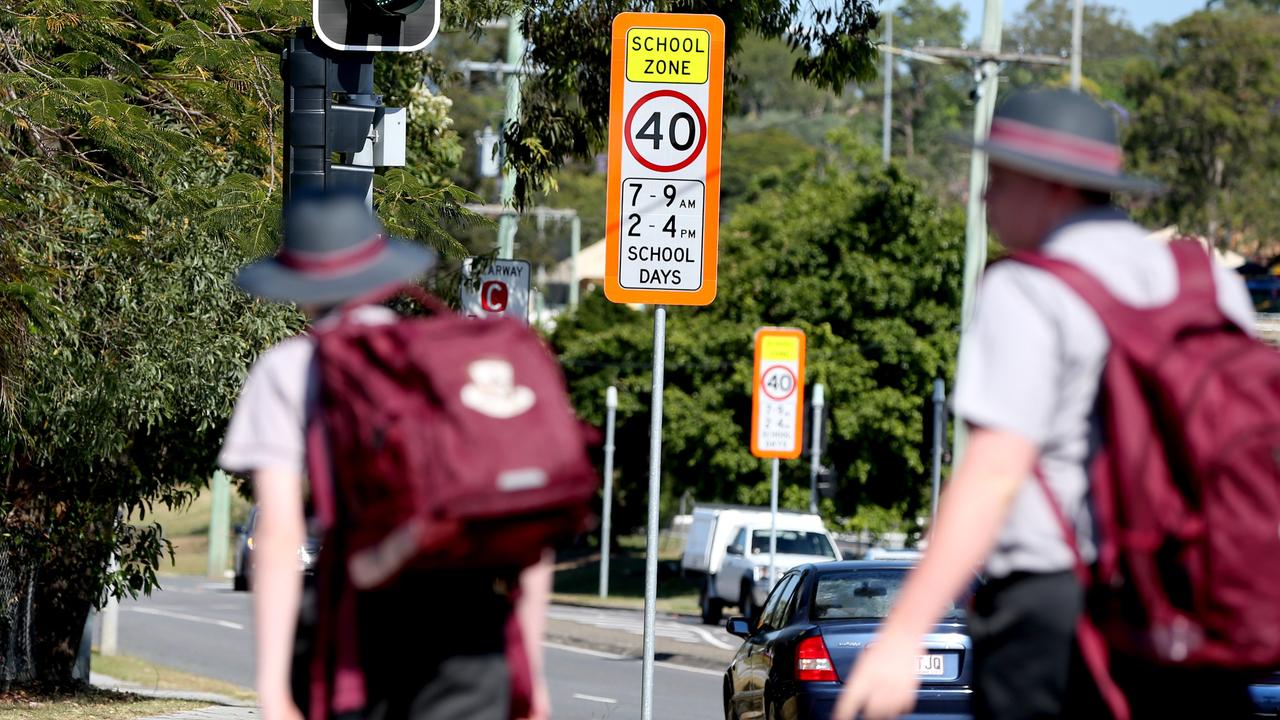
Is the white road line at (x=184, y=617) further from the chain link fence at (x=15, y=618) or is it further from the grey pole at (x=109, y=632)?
the chain link fence at (x=15, y=618)

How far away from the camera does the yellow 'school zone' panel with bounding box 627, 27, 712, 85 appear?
945cm

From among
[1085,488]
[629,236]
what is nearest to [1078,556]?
[1085,488]

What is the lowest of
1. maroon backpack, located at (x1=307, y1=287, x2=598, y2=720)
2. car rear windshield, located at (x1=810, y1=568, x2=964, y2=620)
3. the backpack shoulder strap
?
car rear windshield, located at (x1=810, y1=568, x2=964, y2=620)

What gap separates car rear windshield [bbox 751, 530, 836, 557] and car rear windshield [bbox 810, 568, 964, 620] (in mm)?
18566

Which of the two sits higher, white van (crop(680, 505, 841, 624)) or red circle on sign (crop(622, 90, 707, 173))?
red circle on sign (crop(622, 90, 707, 173))

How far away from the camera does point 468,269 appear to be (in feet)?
47.9

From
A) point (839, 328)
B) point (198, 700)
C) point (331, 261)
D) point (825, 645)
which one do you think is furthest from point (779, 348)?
point (839, 328)

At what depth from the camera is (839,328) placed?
4156cm

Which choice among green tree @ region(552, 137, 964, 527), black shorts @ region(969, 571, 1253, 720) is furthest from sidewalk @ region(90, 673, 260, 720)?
green tree @ region(552, 137, 964, 527)

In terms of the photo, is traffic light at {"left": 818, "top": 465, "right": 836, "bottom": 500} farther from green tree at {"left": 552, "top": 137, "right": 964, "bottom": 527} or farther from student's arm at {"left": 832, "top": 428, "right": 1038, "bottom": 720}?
student's arm at {"left": 832, "top": 428, "right": 1038, "bottom": 720}

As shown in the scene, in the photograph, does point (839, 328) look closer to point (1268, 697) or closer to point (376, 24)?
point (1268, 697)

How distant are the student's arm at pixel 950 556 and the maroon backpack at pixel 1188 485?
160mm

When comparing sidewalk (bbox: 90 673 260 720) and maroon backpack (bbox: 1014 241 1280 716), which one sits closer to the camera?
maroon backpack (bbox: 1014 241 1280 716)

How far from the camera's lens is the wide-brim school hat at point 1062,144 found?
3428 millimetres
